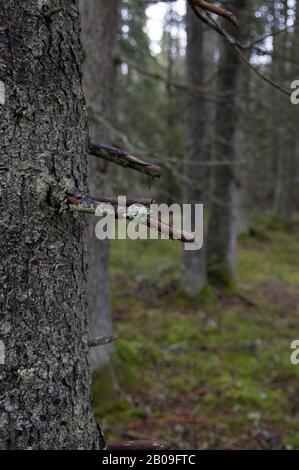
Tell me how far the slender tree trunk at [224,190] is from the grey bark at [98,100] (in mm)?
3627

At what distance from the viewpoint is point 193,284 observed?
7922 millimetres

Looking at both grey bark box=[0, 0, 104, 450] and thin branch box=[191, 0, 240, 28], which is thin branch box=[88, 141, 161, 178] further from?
thin branch box=[191, 0, 240, 28]

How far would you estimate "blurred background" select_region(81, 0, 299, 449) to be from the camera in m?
4.07

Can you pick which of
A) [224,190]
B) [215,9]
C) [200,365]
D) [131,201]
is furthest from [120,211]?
[224,190]

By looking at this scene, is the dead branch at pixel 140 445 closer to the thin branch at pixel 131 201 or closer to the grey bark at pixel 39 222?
the grey bark at pixel 39 222

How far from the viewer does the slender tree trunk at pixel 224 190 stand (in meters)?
7.84

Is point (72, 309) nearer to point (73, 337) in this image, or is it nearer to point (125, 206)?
point (73, 337)

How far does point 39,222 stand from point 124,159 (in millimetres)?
419

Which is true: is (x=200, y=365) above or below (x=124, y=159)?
below

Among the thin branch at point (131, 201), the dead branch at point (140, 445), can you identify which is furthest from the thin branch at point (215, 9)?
the dead branch at point (140, 445)

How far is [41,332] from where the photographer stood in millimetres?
1399

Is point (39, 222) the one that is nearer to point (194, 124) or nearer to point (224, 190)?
point (194, 124)

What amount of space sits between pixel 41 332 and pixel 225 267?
291 inches
